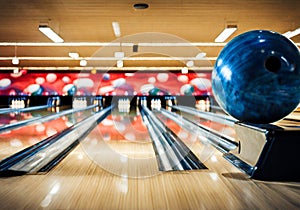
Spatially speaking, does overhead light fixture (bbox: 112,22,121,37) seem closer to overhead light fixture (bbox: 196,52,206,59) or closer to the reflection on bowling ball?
overhead light fixture (bbox: 196,52,206,59)

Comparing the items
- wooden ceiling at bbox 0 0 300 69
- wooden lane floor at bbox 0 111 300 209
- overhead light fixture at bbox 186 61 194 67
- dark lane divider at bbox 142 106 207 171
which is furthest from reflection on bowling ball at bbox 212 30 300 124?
overhead light fixture at bbox 186 61 194 67

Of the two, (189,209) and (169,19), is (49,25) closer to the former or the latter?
(169,19)

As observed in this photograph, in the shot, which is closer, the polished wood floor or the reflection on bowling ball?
the polished wood floor

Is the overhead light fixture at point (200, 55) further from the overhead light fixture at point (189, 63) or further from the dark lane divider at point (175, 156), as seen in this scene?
the dark lane divider at point (175, 156)

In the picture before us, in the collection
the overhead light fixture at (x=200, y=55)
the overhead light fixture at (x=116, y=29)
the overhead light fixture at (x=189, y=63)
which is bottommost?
the overhead light fixture at (x=189, y=63)

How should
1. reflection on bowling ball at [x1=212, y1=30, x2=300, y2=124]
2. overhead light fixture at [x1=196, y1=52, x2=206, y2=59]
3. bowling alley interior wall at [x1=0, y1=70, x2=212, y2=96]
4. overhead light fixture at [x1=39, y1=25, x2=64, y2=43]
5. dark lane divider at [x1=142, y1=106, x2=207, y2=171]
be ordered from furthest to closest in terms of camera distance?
bowling alley interior wall at [x1=0, y1=70, x2=212, y2=96] → overhead light fixture at [x1=196, y1=52, x2=206, y2=59] → overhead light fixture at [x1=39, y1=25, x2=64, y2=43] → dark lane divider at [x1=142, y1=106, x2=207, y2=171] → reflection on bowling ball at [x1=212, y1=30, x2=300, y2=124]

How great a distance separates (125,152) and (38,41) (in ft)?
23.7

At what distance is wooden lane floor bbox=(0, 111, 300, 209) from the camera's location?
1.41 m

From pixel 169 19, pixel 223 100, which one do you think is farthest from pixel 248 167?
pixel 169 19

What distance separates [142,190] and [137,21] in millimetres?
5778

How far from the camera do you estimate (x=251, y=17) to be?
6.57 m

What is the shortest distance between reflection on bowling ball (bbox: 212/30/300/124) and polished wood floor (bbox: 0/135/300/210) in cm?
41

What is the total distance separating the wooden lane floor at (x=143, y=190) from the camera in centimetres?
141

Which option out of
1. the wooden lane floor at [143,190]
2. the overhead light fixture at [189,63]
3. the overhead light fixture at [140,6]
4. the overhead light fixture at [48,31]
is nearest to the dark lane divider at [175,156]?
the wooden lane floor at [143,190]
